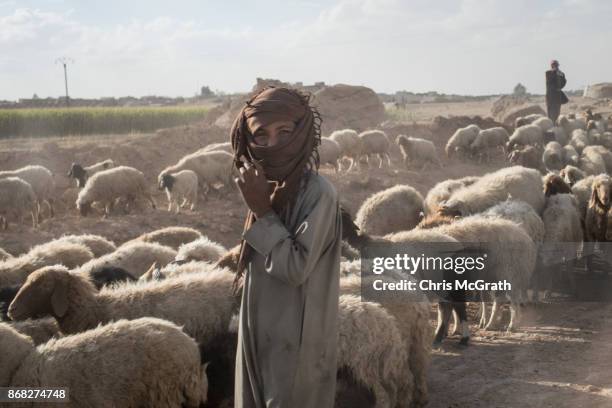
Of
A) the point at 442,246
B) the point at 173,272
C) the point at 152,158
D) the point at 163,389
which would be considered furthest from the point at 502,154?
the point at 163,389

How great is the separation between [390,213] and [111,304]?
232 inches

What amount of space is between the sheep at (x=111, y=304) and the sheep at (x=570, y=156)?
43.8ft

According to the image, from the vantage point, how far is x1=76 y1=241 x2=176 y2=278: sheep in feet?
24.9

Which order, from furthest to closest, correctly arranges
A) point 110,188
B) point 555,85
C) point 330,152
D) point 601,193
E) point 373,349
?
point 555,85, point 330,152, point 110,188, point 601,193, point 373,349

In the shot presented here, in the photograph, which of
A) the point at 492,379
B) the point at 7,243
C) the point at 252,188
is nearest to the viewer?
the point at 252,188

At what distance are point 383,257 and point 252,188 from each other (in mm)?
4832

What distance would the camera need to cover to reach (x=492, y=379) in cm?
597

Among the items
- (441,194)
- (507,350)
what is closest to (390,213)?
(441,194)

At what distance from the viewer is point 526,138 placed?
21.7 metres

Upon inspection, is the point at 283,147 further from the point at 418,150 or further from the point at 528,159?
the point at 418,150

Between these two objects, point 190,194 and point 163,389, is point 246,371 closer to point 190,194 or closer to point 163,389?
point 163,389

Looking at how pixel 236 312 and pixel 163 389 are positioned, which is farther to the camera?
pixel 236 312

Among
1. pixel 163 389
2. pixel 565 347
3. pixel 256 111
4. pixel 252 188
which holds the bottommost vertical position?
pixel 565 347

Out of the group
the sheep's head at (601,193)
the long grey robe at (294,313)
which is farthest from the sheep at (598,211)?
the long grey robe at (294,313)
